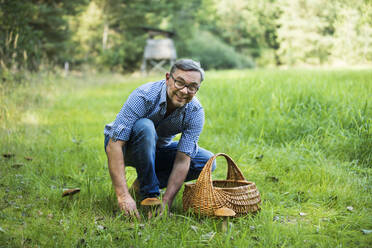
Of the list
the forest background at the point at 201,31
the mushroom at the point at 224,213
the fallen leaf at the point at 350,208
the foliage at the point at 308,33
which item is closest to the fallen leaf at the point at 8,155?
the forest background at the point at 201,31

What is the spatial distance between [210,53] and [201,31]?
5320mm

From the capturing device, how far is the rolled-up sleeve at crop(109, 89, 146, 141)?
276 centimetres

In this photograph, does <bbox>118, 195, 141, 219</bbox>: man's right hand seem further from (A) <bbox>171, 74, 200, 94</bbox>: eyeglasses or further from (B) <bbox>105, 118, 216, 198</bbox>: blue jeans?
(A) <bbox>171, 74, 200, 94</bbox>: eyeglasses

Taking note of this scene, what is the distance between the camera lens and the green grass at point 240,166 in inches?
101

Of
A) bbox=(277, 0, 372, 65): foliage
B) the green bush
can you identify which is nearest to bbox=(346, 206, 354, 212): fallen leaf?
the green bush

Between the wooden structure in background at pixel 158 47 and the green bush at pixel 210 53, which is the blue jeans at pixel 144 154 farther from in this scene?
the green bush at pixel 210 53

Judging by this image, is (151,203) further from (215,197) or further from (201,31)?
(201,31)

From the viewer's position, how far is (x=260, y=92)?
6.73 meters

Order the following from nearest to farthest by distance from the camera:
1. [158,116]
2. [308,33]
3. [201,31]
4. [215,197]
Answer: [215,197] → [158,116] → [201,31] → [308,33]

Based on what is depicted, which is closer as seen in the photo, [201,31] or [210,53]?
[210,53]

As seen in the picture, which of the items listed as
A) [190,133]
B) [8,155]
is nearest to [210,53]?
[8,155]

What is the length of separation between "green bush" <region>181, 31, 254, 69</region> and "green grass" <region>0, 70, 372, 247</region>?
22057mm

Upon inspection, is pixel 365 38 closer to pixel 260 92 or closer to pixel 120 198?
pixel 260 92

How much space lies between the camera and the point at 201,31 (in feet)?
111
